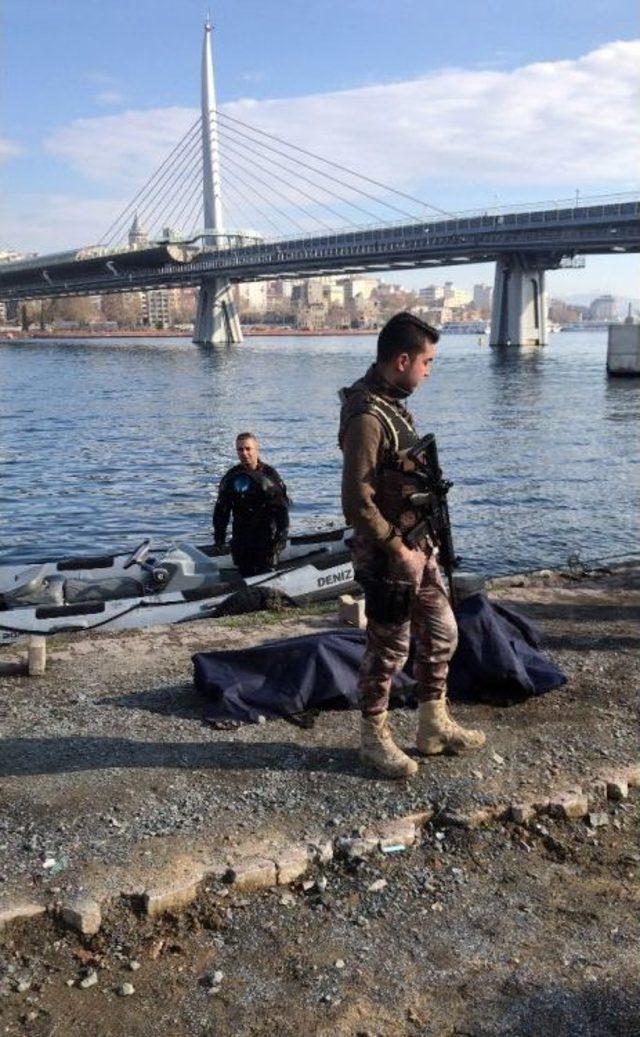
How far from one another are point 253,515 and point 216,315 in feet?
332

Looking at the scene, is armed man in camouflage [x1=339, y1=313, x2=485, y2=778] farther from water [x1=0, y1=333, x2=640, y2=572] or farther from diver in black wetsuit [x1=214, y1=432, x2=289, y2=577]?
water [x1=0, y1=333, x2=640, y2=572]

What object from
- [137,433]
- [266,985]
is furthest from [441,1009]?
[137,433]

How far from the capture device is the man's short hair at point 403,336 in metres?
4.36

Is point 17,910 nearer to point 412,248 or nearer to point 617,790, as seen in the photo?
point 617,790

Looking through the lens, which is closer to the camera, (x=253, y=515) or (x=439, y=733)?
(x=439, y=733)

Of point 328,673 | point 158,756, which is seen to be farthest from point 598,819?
point 158,756

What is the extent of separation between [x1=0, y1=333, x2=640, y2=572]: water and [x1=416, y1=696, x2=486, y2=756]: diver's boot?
31.8ft

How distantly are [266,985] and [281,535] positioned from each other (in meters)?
6.95

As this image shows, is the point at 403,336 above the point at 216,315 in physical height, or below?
below

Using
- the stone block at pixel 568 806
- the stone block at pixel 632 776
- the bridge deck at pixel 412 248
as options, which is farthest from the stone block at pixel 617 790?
the bridge deck at pixel 412 248

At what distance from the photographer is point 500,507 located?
20.1 metres

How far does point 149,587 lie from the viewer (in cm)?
991

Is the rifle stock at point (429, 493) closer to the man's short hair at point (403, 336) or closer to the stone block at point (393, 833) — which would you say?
the man's short hair at point (403, 336)

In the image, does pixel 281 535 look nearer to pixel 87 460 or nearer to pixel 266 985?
pixel 266 985
